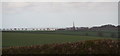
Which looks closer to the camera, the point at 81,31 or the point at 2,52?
the point at 2,52

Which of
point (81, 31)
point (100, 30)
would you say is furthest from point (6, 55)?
point (81, 31)

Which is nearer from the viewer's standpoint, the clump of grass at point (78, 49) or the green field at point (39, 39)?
the clump of grass at point (78, 49)

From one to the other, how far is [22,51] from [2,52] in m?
0.89

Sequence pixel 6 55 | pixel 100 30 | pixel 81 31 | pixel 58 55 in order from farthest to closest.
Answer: pixel 81 31 → pixel 100 30 → pixel 6 55 → pixel 58 55

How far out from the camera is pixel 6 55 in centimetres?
984

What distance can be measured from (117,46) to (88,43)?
123cm

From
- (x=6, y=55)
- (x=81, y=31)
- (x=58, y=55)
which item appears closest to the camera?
(x=58, y=55)

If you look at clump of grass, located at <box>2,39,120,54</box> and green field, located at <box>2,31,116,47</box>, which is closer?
clump of grass, located at <box>2,39,120,54</box>

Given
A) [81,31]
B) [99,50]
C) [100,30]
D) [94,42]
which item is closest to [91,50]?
[99,50]

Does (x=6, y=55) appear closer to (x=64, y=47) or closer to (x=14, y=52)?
(x=14, y=52)

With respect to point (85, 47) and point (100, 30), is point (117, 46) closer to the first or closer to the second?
point (85, 47)

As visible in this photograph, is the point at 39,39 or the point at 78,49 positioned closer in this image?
the point at 78,49

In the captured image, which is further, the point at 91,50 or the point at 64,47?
the point at 64,47

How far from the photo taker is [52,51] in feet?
32.0
